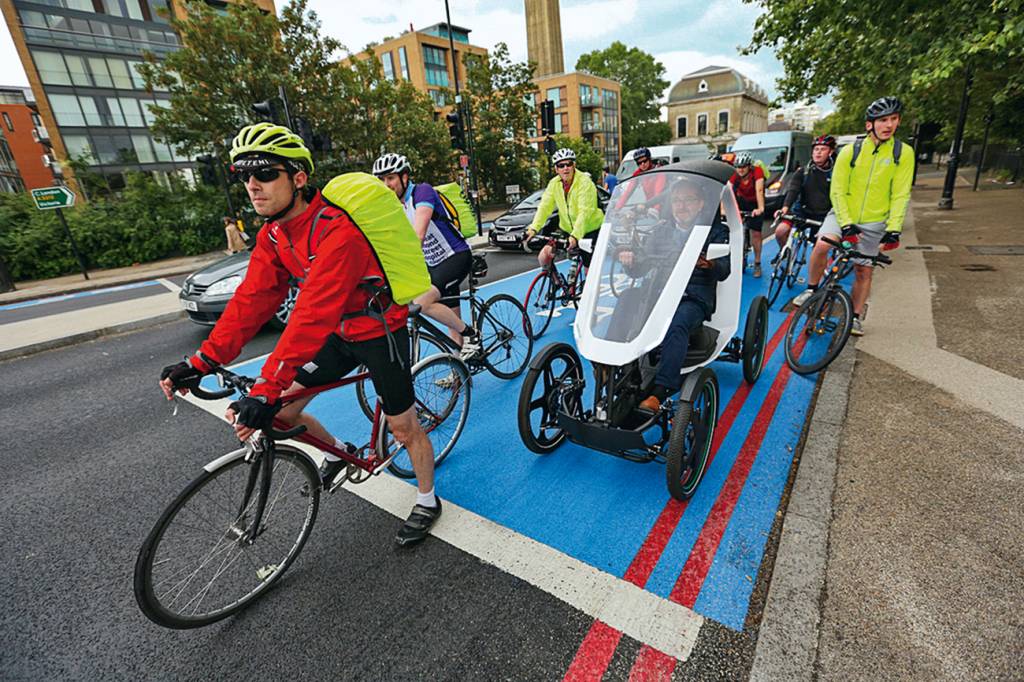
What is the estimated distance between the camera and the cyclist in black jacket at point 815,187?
6.66 m

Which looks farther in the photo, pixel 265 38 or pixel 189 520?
pixel 265 38

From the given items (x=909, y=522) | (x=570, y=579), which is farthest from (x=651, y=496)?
(x=909, y=522)

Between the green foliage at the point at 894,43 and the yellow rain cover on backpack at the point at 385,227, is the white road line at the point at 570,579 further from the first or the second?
the green foliage at the point at 894,43

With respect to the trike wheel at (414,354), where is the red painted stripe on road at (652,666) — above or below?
below

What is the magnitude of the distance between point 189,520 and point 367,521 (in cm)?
107

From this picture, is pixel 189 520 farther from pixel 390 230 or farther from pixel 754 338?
pixel 754 338

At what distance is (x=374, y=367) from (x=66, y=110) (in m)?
37.3

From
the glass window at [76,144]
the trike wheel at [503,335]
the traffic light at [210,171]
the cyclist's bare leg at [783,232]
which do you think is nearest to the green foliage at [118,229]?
the traffic light at [210,171]

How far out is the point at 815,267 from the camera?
5.55 meters

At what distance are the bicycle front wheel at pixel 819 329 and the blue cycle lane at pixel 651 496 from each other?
0.73 feet

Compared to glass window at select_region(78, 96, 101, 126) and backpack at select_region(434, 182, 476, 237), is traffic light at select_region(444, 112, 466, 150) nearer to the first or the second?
backpack at select_region(434, 182, 476, 237)

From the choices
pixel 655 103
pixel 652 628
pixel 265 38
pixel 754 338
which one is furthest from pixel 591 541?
pixel 655 103

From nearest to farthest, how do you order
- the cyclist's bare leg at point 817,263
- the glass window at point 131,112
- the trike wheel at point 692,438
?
the trike wheel at point 692,438
the cyclist's bare leg at point 817,263
the glass window at point 131,112

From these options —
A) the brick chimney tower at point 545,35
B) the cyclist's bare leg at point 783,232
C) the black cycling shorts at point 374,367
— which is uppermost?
the brick chimney tower at point 545,35
